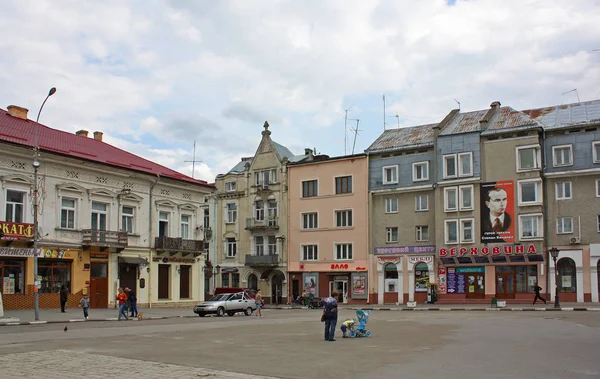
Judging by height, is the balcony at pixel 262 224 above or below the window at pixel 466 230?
above

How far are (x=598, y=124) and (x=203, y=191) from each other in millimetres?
29772

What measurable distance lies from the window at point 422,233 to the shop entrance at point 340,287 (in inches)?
316

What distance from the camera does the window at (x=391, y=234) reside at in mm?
57125

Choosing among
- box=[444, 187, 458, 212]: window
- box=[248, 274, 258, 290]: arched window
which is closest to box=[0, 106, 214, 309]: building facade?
box=[248, 274, 258, 290]: arched window

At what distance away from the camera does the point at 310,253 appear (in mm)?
61594

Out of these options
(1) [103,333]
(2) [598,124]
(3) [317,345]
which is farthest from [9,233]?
(2) [598,124]

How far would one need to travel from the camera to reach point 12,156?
119ft

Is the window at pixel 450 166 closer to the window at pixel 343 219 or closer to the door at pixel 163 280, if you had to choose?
→ the window at pixel 343 219

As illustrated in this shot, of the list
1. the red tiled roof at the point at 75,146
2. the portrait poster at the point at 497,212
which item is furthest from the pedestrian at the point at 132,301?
the portrait poster at the point at 497,212

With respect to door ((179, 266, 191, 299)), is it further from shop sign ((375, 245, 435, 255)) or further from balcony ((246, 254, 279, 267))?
shop sign ((375, 245, 435, 255))

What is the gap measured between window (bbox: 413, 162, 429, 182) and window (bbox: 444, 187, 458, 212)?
105 inches

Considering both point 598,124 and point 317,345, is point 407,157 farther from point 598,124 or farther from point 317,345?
point 317,345

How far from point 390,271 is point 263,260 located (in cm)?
1280

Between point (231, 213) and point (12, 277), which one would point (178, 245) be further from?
point (231, 213)
